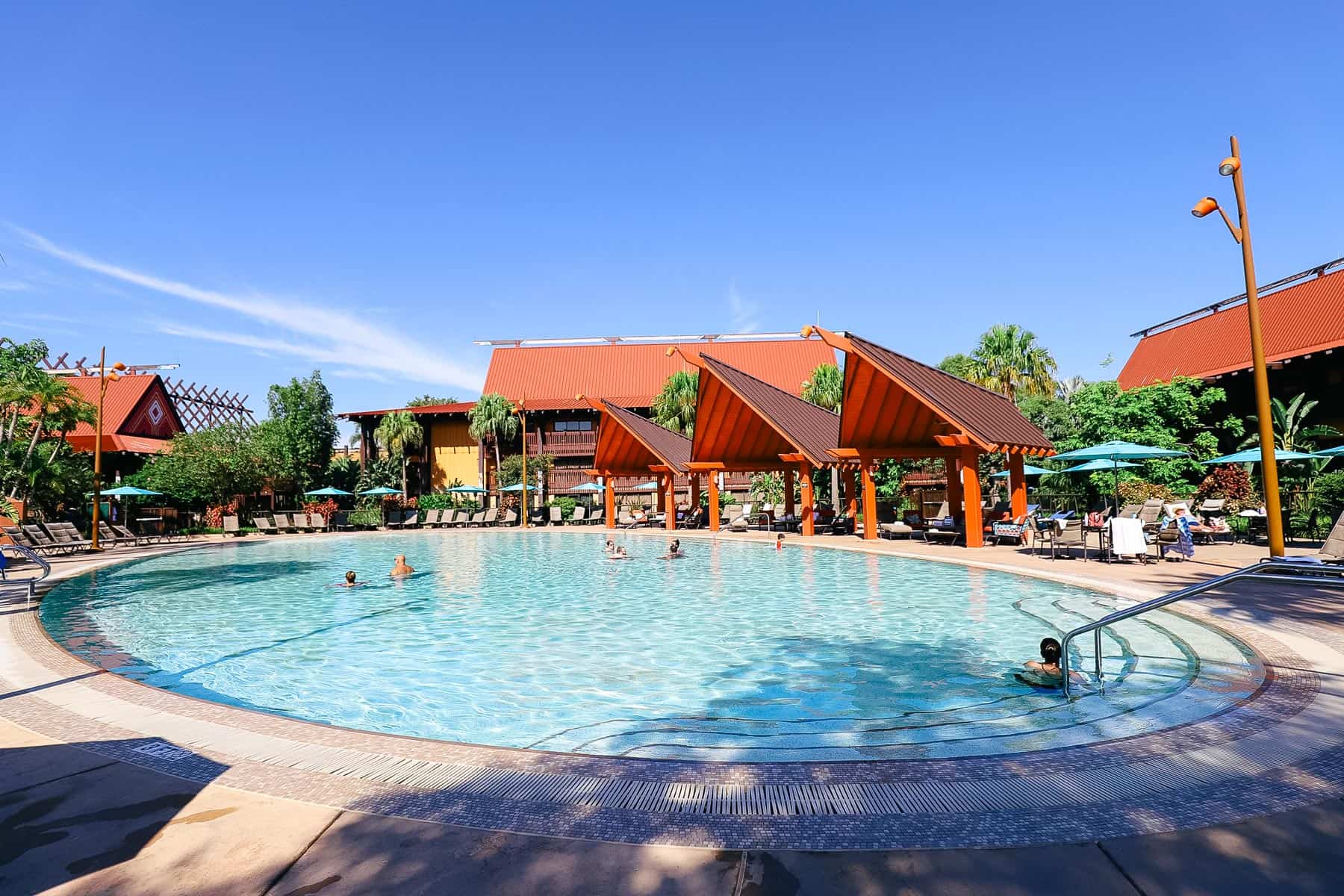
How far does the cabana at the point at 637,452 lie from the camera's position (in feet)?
100

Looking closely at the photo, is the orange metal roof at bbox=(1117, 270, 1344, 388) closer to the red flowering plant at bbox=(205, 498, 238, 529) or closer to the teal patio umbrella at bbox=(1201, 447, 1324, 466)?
the teal patio umbrella at bbox=(1201, 447, 1324, 466)

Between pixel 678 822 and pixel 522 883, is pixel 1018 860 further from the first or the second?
pixel 522 883

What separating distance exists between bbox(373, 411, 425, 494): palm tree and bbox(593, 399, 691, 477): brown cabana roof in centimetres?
1517

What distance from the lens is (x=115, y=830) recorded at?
3.32m

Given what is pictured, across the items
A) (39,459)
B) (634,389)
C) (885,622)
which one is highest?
(634,389)

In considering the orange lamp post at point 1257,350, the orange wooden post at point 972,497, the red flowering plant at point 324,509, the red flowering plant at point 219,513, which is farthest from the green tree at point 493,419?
the orange lamp post at point 1257,350

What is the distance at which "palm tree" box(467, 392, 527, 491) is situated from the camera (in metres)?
42.0

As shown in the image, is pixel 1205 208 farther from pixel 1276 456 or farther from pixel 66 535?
pixel 66 535

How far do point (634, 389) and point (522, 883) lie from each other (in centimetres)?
4678

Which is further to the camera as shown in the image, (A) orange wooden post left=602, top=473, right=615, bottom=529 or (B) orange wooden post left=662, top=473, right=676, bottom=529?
(A) orange wooden post left=602, top=473, right=615, bottom=529

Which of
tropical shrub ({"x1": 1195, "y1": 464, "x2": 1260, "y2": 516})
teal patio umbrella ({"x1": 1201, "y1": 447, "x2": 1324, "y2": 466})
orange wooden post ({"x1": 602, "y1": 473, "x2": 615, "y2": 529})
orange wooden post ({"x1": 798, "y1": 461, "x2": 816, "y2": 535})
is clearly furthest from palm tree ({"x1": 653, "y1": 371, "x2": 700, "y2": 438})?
teal patio umbrella ({"x1": 1201, "y1": 447, "x2": 1324, "y2": 466})

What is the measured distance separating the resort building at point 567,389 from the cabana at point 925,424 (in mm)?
23376

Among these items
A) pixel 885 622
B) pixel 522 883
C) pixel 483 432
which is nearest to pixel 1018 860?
pixel 522 883

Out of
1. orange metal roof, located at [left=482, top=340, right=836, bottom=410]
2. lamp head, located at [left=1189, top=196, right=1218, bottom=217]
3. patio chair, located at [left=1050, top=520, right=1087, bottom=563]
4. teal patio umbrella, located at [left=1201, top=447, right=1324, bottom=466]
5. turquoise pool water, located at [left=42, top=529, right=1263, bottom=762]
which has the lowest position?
turquoise pool water, located at [left=42, top=529, right=1263, bottom=762]
